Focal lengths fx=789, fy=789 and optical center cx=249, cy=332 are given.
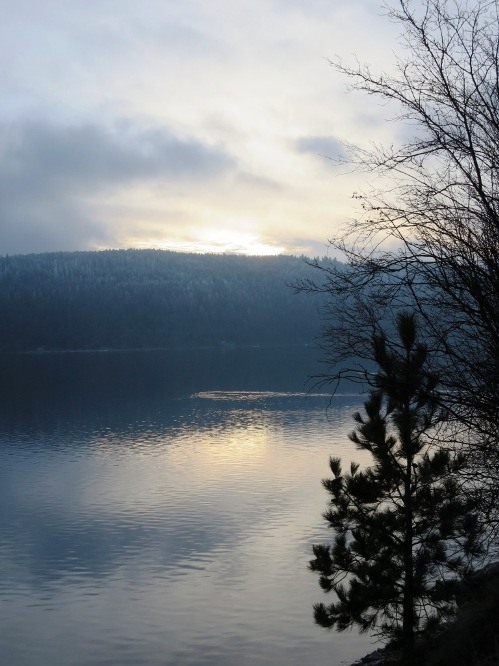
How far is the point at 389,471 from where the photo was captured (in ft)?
45.0

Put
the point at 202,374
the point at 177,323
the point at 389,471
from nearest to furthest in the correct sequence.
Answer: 1. the point at 389,471
2. the point at 202,374
3. the point at 177,323

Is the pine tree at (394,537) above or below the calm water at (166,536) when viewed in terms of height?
above

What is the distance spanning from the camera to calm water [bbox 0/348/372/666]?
18.4 metres

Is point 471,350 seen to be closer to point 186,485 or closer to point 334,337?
point 334,337

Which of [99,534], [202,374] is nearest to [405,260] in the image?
[99,534]

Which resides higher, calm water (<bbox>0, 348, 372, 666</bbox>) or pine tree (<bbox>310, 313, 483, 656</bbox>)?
pine tree (<bbox>310, 313, 483, 656</bbox>)

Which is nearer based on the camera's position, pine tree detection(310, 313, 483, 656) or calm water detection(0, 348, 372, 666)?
pine tree detection(310, 313, 483, 656)

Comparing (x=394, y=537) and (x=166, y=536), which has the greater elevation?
(x=394, y=537)

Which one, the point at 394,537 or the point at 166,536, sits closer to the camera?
the point at 394,537

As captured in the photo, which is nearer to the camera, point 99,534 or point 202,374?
point 99,534

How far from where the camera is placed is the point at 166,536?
26.8 meters

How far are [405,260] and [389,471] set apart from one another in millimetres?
7634

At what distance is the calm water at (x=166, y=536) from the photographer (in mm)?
18359

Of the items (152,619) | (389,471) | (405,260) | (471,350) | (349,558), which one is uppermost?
(405,260)
